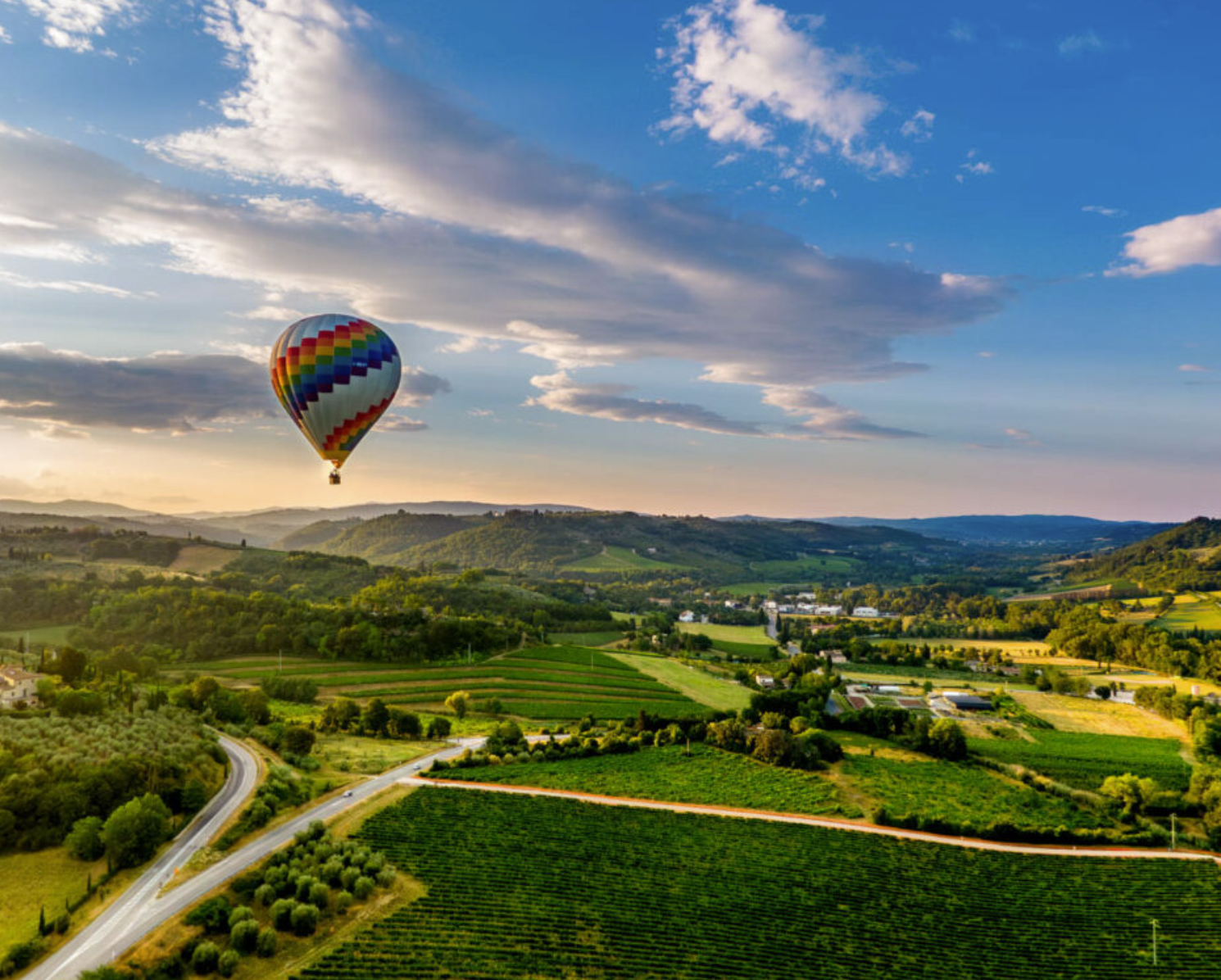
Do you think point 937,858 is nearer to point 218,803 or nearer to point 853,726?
point 853,726

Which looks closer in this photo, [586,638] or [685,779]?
[685,779]

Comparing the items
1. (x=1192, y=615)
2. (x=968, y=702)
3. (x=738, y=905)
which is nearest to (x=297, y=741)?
(x=738, y=905)

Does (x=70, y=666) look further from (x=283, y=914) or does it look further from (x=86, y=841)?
(x=283, y=914)

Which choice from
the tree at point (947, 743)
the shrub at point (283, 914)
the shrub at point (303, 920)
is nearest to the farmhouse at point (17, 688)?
the shrub at point (283, 914)

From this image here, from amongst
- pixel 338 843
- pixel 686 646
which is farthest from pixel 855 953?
pixel 686 646

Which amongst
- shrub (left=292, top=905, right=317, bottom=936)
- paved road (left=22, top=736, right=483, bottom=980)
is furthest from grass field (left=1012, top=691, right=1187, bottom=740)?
shrub (left=292, top=905, right=317, bottom=936)

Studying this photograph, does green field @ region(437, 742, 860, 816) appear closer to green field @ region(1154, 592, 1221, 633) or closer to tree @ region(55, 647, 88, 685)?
tree @ region(55, 647, 88, 685)
